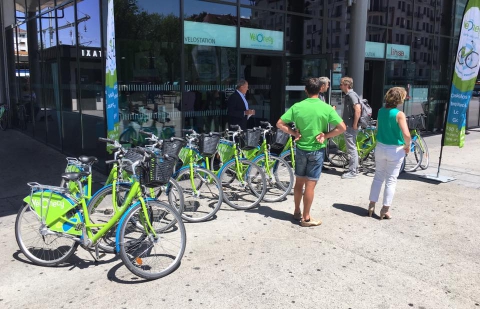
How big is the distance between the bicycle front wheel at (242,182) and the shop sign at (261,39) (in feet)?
11.6

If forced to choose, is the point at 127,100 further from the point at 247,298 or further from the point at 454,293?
the point at 454,293

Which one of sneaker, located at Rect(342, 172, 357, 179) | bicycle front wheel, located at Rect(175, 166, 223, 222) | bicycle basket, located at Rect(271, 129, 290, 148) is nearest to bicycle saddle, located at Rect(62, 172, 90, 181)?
bicycle front wheel, located at Rect(175, 166, 223, 222)

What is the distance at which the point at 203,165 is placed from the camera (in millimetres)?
5844

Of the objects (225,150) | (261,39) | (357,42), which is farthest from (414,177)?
(261,39)

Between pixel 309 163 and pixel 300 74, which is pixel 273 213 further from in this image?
pixel 300 74

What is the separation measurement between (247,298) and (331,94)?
21.1 ft

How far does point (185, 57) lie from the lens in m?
7.67

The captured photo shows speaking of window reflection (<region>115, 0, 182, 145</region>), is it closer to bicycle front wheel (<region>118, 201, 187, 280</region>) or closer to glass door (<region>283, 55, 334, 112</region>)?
glass door (<region>283, 55, 334, 112</region>)

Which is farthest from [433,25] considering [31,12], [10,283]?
[10,283]

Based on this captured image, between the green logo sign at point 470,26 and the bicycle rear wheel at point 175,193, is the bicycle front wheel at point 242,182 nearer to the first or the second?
the bicycle rear wheel at point 175,193

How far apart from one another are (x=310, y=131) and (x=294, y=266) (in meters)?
1.63

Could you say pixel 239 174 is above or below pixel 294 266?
above

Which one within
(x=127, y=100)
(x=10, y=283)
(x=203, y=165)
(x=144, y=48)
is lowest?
(x=10, y=283)

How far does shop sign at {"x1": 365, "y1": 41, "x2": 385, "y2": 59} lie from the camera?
36.8ft
